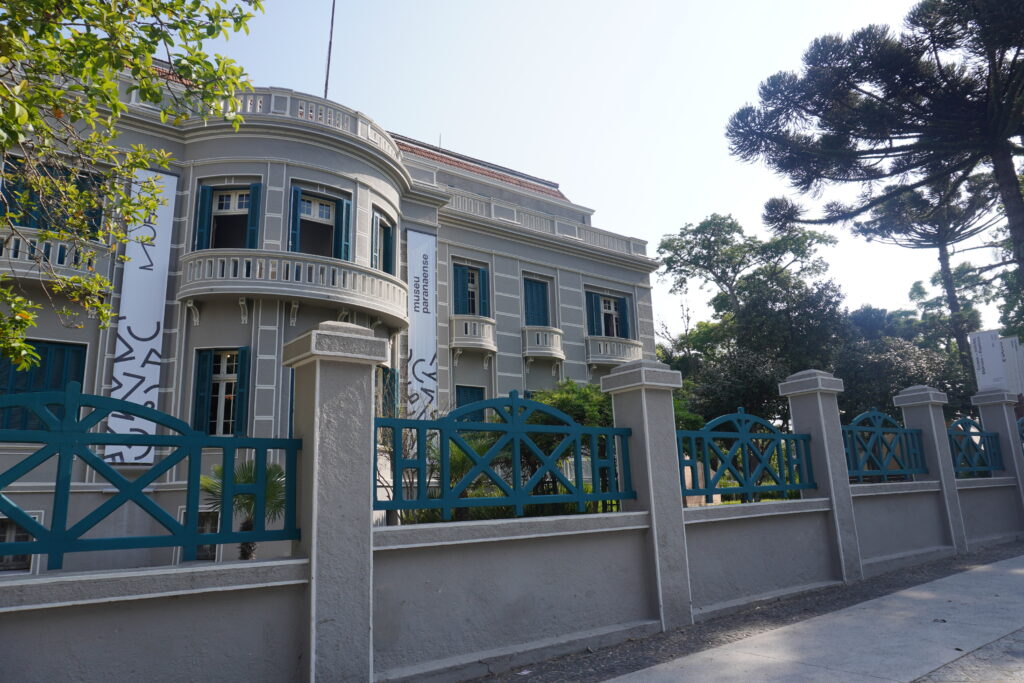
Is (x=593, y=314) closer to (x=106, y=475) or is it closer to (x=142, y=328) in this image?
(x=142, y=328)

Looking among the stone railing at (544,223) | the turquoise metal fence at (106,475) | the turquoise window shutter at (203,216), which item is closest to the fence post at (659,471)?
the turquoise metal fence at (106,475)

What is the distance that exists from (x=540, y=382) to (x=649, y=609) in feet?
43.9

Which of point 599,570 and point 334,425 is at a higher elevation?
point 334,425

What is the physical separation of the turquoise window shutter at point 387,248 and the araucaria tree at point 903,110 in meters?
9.06

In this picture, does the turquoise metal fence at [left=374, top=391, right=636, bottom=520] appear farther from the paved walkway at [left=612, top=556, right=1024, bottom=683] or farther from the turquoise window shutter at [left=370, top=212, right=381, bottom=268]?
the turquoise window shutter at [left=370, top=212, right=381, bottom=268]

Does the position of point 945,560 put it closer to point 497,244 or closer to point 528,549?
point 528,549

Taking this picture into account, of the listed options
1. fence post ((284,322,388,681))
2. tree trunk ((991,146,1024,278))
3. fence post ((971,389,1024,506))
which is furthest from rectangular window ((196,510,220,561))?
tree trunk ((991,146,1024,278))

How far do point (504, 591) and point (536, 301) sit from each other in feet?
50.4

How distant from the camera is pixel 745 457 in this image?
25.0 feet

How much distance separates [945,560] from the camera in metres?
9.64

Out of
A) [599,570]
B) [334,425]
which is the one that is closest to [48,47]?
[334,425]

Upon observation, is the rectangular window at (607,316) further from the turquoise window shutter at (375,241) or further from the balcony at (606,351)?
the turquoise window shutter at (375,241)

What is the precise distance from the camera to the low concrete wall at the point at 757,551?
22.0 feet

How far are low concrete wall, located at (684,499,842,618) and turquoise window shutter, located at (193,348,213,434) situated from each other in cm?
973
